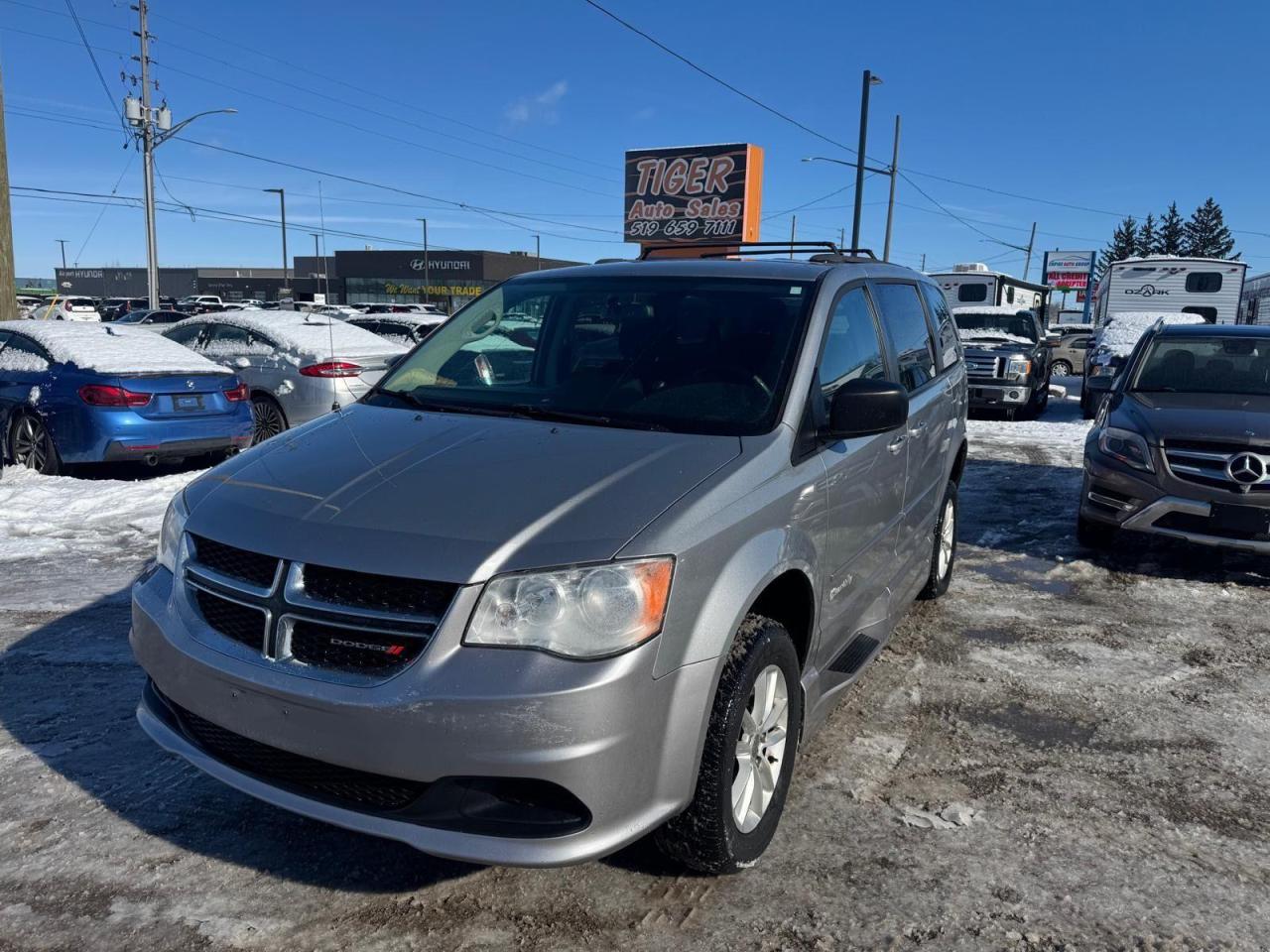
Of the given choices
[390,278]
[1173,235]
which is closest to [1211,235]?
[1173,235]

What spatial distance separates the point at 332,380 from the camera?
986 centimetres

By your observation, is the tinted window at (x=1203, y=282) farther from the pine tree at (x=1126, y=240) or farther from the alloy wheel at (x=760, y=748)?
the pine tree at (x=1126, y=240)

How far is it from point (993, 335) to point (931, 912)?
1612cm

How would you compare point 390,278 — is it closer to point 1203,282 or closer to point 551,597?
point 1203,282

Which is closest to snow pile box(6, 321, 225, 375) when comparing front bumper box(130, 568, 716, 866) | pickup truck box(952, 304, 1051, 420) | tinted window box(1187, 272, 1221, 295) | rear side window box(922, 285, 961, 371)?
rear side window box(922, 285, 961, 371)

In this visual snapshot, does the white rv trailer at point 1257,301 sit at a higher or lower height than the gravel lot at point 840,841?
higher

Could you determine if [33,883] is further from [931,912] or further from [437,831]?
[931,912]

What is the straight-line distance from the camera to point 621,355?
12.2 feet

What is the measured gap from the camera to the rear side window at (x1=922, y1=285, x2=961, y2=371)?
551 cm

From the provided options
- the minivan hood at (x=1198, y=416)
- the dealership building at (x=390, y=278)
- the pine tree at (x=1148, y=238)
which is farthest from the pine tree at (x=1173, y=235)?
the minivan hood at (x=1198, y=416)

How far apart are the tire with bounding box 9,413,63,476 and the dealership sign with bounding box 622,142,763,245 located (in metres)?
20.8

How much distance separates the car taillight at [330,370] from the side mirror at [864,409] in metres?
7.50

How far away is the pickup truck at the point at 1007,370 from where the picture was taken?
15469mm

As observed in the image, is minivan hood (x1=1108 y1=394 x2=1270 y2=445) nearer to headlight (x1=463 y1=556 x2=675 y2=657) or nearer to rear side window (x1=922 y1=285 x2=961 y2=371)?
rear side window (x1=922 y1=285 x2=961 y2=371)
